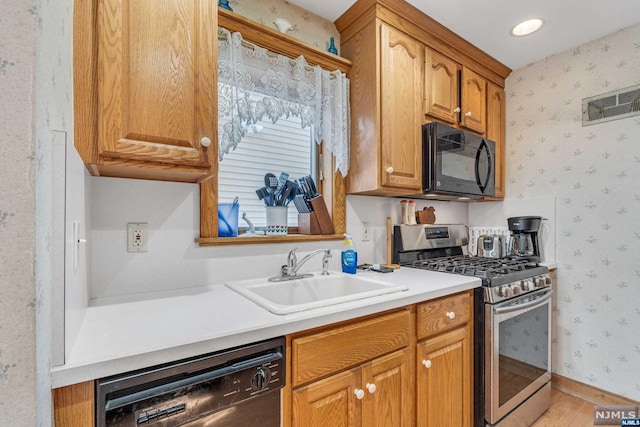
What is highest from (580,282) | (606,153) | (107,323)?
(606,153)

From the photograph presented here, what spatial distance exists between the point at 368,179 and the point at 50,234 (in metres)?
1.41

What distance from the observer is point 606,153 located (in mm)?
2035

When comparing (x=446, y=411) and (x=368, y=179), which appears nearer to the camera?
(x=446, y=411)

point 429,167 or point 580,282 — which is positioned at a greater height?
point 429,167

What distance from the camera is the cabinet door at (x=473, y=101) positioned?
7.04 ft

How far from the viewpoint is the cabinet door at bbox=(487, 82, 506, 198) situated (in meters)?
2.38

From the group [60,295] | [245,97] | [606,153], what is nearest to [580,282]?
[606,153]

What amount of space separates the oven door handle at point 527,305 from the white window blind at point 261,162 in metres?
1.20

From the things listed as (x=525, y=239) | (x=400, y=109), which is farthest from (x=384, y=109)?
(x=525, y=239)

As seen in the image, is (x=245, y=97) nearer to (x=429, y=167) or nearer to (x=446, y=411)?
(x=429, y=167)

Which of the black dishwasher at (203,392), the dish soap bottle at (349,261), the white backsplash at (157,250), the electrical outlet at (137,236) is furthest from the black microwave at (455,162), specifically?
the electrical outlet at (137,236)

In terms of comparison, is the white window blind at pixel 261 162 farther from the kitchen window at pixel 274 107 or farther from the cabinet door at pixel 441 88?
the cabinet door at pixel 441 88

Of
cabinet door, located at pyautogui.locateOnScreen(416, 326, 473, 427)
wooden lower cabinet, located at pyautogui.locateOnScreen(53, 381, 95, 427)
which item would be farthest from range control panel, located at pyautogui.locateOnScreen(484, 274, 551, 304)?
wooden lower cabinet, located at pyautogui.locateOnScreen(53, 381, 95, 427)

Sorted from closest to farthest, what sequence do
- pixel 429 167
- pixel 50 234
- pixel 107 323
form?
pixel 50 234 → pixel 107 323 → pixel 429 167
